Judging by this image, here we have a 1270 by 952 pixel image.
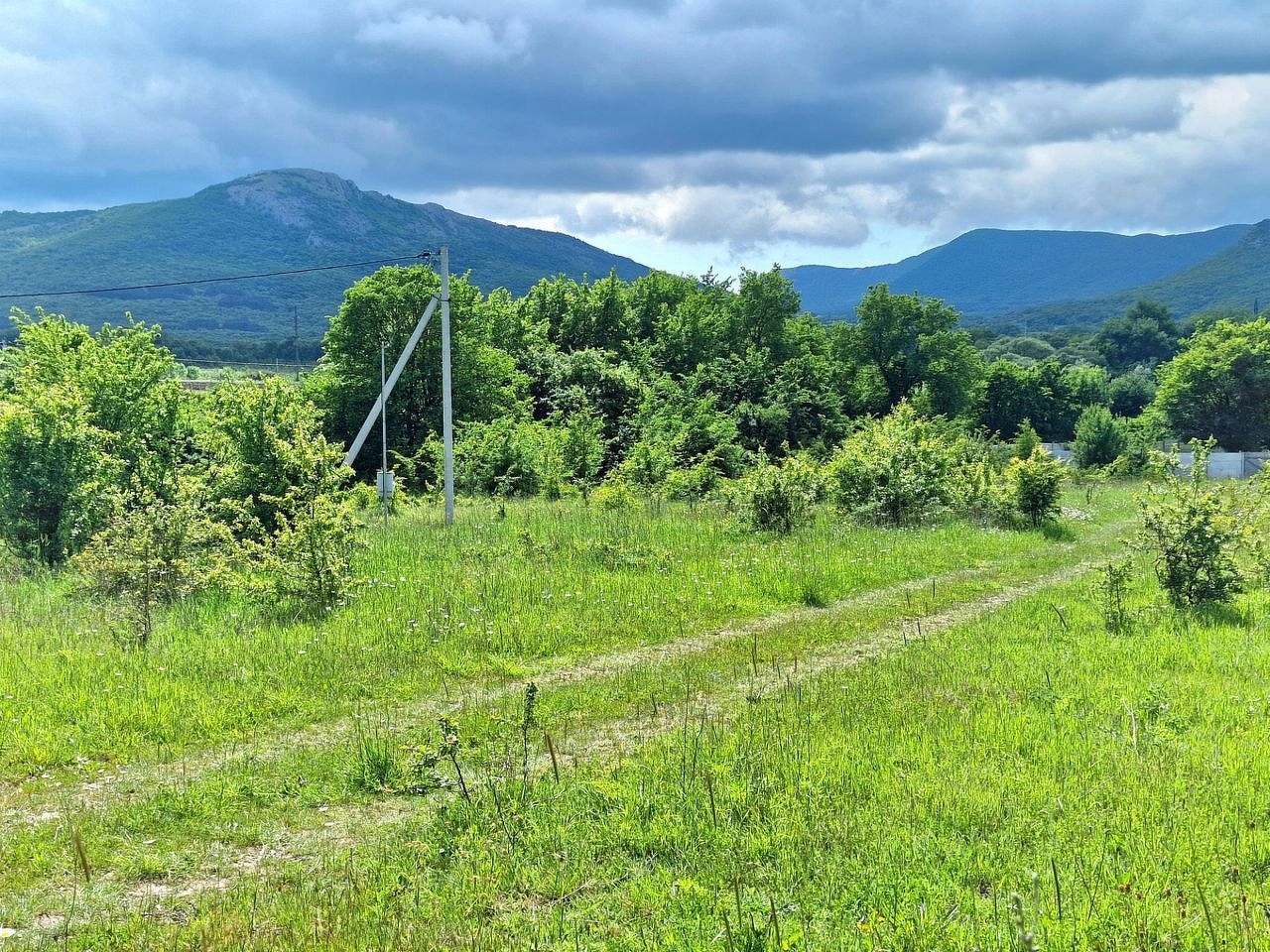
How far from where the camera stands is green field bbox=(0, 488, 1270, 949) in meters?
4.44

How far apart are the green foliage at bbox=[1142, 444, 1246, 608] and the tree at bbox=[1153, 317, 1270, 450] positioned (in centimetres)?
6555

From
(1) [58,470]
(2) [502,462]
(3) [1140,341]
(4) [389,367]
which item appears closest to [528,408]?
(4) [389,367]

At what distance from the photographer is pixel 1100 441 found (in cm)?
5641

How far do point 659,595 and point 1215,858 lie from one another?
8.24 metres

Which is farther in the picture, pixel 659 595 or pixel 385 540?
pixel 385 540

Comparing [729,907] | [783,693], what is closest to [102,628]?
[783,693]

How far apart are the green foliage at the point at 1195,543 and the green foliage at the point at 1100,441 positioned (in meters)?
49.7

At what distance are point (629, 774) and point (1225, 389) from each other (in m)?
78.4

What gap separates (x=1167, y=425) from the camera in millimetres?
69188

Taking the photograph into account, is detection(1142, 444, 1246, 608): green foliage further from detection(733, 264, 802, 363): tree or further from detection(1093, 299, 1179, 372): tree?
detection(1093, 299, 1179, 372): tree

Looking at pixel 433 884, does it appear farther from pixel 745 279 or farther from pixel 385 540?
pixel 745 279

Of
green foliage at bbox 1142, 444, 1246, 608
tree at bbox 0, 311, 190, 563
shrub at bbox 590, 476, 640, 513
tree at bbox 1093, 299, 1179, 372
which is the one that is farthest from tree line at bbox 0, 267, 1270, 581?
tree at bbox 1093, 299, 1179, 372

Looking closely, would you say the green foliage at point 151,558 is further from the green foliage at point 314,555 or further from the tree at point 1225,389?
the tree at point 1225,389

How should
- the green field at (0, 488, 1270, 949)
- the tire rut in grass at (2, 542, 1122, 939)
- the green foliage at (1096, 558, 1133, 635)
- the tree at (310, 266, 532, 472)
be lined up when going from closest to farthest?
the green field at (0, 488, 1270, 949) → the tire rut in grass at (2, 542, 1122, 939) → the green foliage at (1096, 558, 1133, 635) → the tree at (310, 266, 532, 472)
